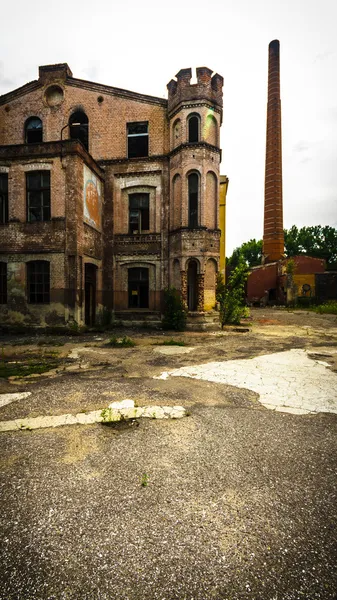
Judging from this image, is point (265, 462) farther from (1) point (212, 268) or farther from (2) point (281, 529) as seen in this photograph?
(1) point (212, 268)

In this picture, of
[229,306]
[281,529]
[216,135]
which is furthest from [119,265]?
[281,529]

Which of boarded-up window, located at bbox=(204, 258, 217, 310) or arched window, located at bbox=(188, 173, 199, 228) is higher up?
arched window, located at bbox=(188, 173, 199, 228)

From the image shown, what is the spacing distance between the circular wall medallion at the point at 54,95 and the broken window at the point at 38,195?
5.39m

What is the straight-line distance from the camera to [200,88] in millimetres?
12289

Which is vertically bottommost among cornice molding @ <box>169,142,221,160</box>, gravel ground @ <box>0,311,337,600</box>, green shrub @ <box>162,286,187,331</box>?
gravel ground @ <box>0,311,337,600</box>

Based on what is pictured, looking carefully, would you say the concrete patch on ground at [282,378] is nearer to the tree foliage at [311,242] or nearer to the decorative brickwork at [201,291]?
the decorative brickwork at [201,291]

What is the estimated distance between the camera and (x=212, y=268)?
1288 cm

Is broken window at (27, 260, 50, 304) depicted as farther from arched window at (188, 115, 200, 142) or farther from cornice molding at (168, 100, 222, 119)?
cornice molding at (168, 100, 222, 119)

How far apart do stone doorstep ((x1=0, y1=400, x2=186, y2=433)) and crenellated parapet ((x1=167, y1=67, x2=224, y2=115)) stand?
45.0 feet

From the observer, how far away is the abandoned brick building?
11.2 metres

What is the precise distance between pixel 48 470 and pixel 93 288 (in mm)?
11076

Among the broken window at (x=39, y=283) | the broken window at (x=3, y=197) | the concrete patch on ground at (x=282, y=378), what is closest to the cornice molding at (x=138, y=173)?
the broken window at (x=3, y=197)

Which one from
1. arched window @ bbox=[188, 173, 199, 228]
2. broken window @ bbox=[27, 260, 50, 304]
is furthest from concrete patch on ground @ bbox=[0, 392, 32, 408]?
arched window @ bbox=[188, 173, 199, 228]

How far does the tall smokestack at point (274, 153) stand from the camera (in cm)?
2841
